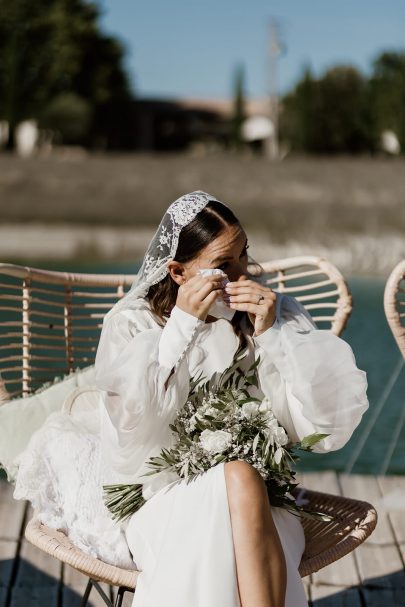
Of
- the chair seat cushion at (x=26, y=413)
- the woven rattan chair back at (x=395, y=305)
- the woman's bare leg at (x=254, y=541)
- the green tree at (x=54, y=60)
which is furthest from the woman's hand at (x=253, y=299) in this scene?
the green tree at (x=54, y=60)

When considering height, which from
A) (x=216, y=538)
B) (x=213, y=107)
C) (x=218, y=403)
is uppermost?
(x=218, y=403)

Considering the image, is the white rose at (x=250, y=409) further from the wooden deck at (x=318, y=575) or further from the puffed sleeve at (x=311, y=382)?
the wooden deck at (x=318, y=575)

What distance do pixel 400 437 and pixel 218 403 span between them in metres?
3.75

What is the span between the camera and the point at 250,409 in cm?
182

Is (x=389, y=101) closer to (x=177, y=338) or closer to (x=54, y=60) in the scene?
(x=54, y=60)

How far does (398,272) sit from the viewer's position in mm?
2307

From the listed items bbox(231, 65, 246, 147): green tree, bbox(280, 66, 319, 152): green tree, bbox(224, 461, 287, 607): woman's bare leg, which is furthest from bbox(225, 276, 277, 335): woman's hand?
bbox(231, 65, 246, 147): green tree

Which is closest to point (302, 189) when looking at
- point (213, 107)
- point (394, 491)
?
point (394, 491)

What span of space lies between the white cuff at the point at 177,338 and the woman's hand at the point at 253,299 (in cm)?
9

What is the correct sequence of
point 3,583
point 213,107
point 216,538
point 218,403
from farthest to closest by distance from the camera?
point 213,107 → point 3,583 → point 218,403 → point 216,538

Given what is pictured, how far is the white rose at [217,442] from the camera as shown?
175cm

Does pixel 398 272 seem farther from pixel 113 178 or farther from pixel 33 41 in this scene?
pixel 33 41

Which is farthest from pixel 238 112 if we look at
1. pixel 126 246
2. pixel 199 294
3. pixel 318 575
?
pixel 199 294

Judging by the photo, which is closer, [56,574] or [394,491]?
[56,574]
